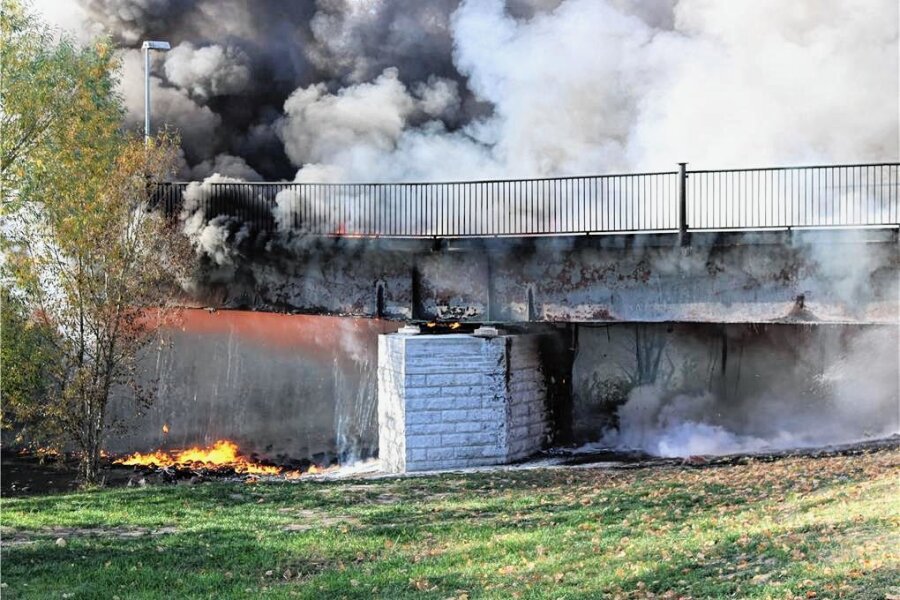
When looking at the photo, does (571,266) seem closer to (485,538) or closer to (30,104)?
(485,538)

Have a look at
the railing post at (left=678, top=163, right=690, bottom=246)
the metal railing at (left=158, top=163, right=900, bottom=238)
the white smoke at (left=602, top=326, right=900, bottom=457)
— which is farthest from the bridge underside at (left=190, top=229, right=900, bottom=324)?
the white smoke at (left=602, top=326, right=900, bottom=457)

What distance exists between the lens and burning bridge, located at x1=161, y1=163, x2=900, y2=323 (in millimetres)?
21906

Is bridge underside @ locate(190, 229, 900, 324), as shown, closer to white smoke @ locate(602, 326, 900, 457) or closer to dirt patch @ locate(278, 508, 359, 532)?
white smoke @ locate(602, 326, 900, 457)

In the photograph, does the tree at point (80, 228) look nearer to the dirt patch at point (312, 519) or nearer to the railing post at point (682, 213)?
the dirt patch at point (312, 519)

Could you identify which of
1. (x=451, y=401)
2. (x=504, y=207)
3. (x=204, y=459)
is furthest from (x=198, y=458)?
(x=504, y=207)

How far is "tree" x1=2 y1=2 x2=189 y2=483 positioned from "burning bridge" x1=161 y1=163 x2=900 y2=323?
118 inches

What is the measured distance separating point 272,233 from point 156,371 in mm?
8423

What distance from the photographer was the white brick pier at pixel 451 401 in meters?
23.6

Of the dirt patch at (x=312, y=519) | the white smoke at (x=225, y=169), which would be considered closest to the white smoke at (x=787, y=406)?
the dirt patch at (x=312, y=519)

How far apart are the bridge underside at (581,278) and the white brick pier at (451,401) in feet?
4.18

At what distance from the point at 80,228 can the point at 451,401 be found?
31.4 ft

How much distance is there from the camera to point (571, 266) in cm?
2439

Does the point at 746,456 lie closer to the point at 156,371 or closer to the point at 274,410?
the point at 274,410

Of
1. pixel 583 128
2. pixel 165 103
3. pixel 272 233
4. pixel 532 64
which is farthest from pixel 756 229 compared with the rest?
pixel 165 103
